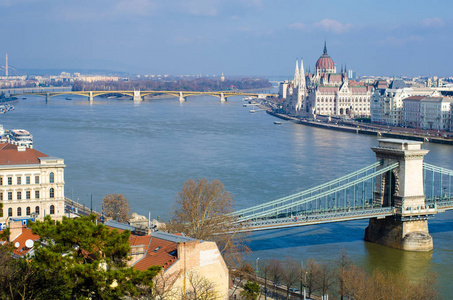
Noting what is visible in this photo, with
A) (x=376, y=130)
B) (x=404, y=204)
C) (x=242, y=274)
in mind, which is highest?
(x=376, y=130)

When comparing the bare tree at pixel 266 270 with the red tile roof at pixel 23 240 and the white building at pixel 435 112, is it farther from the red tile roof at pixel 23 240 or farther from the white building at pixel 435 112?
the white building at pixel 435 112

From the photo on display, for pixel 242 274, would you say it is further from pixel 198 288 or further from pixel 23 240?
pixel 23 240

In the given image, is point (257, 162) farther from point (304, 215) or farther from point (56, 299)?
point (56, 299)

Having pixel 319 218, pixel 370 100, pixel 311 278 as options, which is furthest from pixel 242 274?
pixel 370 100

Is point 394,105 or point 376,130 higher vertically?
point 394,105

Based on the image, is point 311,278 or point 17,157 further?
point 17,157

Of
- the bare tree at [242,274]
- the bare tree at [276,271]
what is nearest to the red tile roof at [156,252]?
the bare tree at [242,274]
